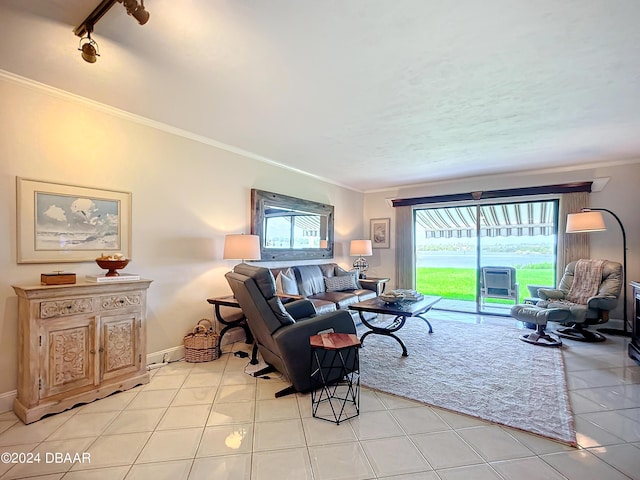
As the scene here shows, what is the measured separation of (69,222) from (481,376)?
400 centimetres

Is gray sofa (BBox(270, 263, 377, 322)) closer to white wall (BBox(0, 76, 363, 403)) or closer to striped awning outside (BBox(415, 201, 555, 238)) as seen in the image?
white wall (BBox(0, 76, 363, 403))

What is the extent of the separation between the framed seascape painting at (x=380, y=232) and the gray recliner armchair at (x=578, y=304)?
299cm

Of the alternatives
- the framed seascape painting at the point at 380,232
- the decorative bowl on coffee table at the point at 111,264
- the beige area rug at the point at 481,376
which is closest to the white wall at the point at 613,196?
the beige area rug at the point at 481,376

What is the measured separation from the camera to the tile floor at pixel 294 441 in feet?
5.51

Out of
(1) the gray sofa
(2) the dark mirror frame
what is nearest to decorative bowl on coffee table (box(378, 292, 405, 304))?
(1) the gray sofa

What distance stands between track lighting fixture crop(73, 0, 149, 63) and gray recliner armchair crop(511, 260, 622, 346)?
191 inches

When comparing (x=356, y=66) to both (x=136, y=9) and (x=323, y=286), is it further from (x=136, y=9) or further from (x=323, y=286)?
(x=323, y=286)

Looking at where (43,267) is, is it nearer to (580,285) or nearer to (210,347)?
(210,347)

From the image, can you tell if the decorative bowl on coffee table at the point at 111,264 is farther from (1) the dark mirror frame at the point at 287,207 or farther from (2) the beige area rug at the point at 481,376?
(2) the beige area rug at the point at 481,376

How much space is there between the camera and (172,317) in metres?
3.37

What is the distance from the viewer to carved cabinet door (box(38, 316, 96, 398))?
7.28 ft

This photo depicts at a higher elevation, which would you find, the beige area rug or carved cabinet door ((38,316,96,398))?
carved cabinet door ((38,316,96,398))

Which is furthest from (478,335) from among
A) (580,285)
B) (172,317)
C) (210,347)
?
(172,317)

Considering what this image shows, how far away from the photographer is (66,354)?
2.31 m
